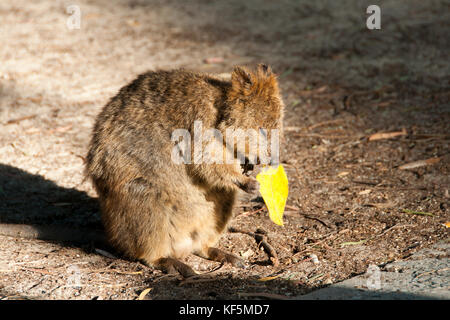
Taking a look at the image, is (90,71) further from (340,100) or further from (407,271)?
(407,271)

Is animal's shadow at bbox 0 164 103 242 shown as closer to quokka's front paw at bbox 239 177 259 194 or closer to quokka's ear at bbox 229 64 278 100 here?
quokka's front paw at bbox 239 177 259 194

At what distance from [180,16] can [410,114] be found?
15.8 ft

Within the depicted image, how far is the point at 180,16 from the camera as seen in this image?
31.3ft

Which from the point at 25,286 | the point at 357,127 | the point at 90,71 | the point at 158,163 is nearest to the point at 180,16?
the point at 90,71

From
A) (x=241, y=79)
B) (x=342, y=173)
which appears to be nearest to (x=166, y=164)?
(x=241, y=79)

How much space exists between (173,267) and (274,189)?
89cm

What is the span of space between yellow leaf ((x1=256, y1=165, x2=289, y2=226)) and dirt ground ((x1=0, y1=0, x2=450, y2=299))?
0.86 feet

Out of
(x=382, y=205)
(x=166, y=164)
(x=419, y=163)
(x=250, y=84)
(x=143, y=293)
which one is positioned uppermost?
(x=250, y=84)

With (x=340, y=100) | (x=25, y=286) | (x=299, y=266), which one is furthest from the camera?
(x=340, y=100)

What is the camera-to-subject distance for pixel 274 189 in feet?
13.1

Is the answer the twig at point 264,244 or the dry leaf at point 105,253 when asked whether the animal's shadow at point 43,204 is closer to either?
the dry leaf at point 105,253

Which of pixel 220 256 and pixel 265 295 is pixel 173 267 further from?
pixel 265 295

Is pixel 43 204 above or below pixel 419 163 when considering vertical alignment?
below
